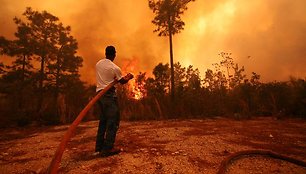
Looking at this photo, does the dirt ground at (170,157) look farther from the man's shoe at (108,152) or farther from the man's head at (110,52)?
the man's head at (110,52)

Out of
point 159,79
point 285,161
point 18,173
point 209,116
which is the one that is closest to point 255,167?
point 285,161

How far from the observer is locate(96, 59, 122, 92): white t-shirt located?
4402 millimetres

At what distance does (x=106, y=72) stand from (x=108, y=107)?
0.69m

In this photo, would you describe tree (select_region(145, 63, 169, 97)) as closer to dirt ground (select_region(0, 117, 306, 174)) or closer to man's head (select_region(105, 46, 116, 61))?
dirt ground (select_region(0, 117, 306, 174))

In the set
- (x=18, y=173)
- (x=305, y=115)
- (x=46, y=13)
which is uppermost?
(x=46, y=13)

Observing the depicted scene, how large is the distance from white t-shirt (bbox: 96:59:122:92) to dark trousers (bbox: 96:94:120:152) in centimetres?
30

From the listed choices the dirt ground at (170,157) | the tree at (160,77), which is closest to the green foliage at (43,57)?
the tree at (160,77)

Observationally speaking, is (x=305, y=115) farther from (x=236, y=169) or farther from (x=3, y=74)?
(x=3, y=74)

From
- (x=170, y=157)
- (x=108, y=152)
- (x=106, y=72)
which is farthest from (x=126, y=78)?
(x=170, y=157)

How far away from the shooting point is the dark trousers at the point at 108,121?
4270mm

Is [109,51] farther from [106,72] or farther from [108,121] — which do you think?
[108,121]

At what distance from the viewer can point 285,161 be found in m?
3.74

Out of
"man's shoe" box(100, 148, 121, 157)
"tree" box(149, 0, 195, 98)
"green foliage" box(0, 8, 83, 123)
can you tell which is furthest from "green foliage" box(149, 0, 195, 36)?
"man's shoe" box(100, 148, 121, 157)

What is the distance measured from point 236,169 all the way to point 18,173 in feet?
11.0
